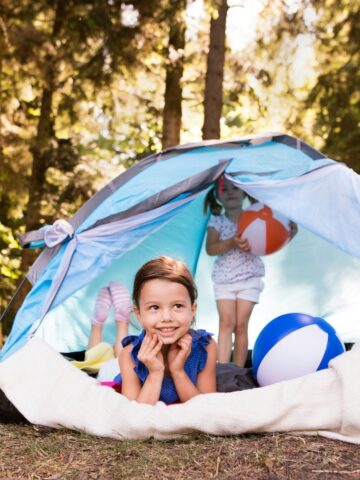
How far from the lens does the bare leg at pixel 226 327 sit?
207 inches

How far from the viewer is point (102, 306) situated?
527cm

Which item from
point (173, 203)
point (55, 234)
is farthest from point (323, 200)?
point (55, 234)

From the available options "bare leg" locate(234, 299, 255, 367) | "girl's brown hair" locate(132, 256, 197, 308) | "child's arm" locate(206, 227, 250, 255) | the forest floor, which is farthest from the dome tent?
the forest floor

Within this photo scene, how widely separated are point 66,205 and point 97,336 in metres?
5.05

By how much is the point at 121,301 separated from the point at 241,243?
0.97m

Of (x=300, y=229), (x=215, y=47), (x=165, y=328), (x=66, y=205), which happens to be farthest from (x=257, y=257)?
(x=66, y=205)

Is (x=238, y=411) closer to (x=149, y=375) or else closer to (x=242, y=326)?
(x=149, y=375)

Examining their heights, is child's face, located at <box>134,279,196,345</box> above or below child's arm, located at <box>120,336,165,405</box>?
above

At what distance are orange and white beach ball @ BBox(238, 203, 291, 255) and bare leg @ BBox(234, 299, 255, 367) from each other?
1.27 feet

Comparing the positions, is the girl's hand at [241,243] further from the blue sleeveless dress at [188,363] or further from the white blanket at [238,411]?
the white blanket at [238,411]

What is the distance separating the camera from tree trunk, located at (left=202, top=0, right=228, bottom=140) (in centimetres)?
854

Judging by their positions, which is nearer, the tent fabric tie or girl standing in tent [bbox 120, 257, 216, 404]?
girl standing in tent [bbox 120, 257, 216, 404]

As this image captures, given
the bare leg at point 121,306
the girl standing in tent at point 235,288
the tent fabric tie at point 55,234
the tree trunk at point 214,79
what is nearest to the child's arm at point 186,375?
the tent fabric tie at point 55,234

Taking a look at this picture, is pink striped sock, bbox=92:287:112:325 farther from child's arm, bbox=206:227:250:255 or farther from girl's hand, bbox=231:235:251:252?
girl's hand, bbox=231:235:251:252
